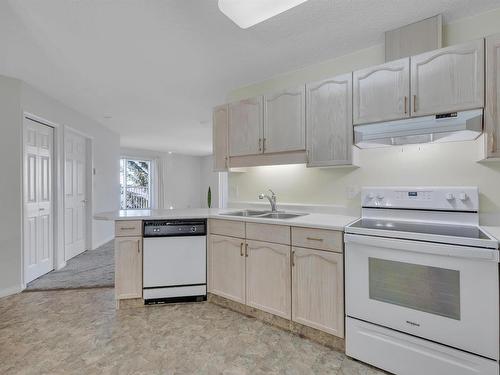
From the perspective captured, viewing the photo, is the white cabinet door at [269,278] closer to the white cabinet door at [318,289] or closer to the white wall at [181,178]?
the white cabinet door at [318,289]

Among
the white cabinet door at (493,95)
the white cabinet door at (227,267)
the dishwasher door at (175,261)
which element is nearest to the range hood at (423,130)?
the white cabinet door at (493,95)

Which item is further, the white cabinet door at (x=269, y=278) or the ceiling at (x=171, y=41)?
the white cabinet door at (x=269, y=278)

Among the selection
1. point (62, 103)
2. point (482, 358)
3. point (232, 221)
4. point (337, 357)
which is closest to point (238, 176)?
point (232, 221)

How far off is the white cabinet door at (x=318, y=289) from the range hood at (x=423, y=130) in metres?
0.95

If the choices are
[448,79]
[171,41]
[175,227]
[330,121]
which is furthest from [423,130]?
[175,227]

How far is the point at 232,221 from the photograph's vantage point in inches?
95.6

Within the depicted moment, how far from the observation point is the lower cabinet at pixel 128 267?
2492mm

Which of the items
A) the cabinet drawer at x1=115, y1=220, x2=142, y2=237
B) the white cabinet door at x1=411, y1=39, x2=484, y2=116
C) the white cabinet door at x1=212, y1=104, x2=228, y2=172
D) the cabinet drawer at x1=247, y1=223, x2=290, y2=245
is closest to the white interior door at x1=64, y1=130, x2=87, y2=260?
the cabinet drawer at x1=115, y1=220, x2=142, y2=237

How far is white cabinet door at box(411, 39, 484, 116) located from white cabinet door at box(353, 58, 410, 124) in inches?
2.2

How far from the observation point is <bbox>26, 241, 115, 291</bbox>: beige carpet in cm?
308

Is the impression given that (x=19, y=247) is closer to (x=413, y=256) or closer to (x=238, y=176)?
(x=238, y=176)

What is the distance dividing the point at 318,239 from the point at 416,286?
647 millimetres

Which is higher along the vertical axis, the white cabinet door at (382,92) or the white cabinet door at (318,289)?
the white cabinet door at (382,92)

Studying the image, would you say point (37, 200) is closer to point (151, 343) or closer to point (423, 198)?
point (151, 343)
